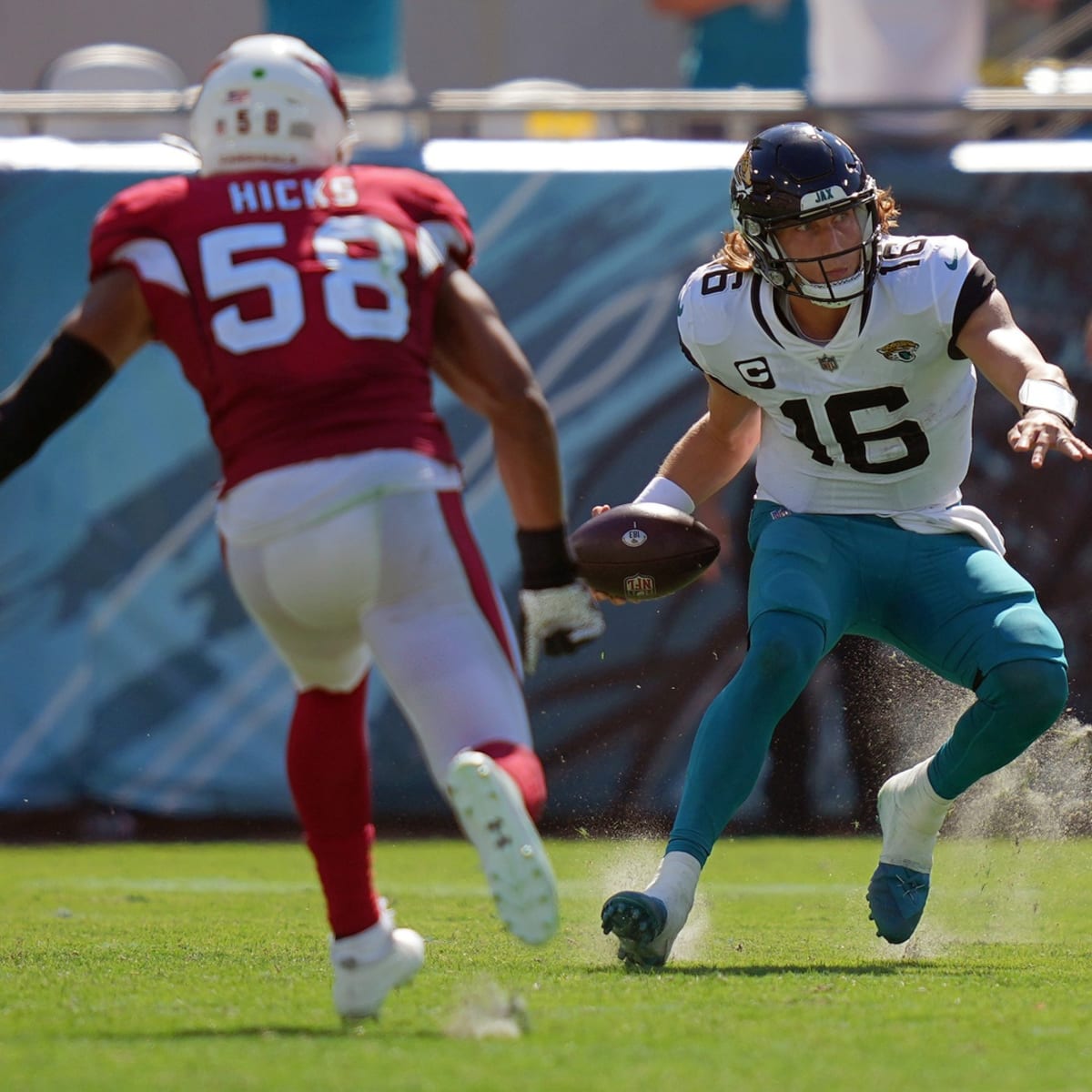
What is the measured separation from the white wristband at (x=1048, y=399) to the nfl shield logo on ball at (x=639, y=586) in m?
0.89

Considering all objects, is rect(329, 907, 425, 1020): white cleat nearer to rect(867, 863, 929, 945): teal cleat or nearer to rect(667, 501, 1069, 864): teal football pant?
rect(667, 501, 1069, 864): teal football pant

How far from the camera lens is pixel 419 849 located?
732cm

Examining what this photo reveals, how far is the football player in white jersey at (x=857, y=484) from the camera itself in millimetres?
3898

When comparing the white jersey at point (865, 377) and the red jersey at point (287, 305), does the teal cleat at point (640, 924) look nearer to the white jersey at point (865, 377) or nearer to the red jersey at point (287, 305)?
the white jersey at point (865, 377)

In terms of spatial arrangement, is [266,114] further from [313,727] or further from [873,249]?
[873,249]

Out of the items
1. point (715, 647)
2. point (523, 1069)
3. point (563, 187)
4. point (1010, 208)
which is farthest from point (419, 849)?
point (523, 1069)

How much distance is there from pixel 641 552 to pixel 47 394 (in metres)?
1.58

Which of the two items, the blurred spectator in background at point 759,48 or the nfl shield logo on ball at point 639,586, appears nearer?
the nfl shield logo on ball at point 639,586

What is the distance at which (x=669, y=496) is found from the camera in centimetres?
434

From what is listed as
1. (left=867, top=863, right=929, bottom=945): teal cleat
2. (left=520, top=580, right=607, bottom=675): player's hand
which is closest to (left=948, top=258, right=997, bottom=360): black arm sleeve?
(left=867, top=863, right=929, bottom=945): teal cleat

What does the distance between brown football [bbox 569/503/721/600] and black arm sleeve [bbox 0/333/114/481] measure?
1.44 meters

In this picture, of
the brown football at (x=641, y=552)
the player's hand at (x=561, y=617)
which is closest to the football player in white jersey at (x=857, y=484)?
the brown football at (x=641, y=552)

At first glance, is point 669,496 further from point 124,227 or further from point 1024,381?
point 124,227

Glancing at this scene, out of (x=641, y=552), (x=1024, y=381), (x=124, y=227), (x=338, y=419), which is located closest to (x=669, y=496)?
(x=641, y=552)
